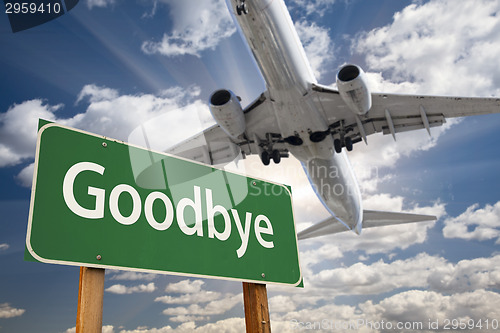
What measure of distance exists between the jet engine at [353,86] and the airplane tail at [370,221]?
1311cm

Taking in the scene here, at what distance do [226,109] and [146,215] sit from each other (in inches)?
557

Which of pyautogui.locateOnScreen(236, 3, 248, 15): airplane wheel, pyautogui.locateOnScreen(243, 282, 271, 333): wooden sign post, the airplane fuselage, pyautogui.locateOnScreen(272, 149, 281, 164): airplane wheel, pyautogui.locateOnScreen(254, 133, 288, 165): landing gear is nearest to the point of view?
pyautogui.locateOnScreen(243, 282, 271, 333): wooden sign post

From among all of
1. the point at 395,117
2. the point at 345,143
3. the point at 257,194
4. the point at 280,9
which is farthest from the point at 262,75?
the point at 257,194

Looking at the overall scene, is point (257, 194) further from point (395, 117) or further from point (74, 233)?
point (395, 117)

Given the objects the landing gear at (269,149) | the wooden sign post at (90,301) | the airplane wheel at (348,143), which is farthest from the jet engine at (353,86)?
the wooden sign post at (90,301)

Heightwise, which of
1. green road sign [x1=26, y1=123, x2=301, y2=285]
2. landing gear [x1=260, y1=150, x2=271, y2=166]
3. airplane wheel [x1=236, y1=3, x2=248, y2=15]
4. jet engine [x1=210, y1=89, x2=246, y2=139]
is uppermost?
airplane wheel [x1=236, y1=3, x2=248, y2=15]

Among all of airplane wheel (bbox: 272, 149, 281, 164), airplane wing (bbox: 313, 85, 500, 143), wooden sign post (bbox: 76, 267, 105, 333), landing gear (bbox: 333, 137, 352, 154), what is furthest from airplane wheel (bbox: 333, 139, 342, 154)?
wooden sign post (bbox: 76, 267, 105, 333)

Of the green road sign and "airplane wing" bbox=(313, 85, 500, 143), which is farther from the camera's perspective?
"airplane wing" bbox=(313, 85, 500, 143)

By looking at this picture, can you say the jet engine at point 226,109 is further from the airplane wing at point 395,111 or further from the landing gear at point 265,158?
the airplane wing at point 395,111

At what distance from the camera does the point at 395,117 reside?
18.2 m

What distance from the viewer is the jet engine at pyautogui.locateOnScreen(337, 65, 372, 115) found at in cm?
1414

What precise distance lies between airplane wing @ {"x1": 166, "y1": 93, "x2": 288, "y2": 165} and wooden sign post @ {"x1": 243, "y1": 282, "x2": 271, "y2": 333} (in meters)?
15.6

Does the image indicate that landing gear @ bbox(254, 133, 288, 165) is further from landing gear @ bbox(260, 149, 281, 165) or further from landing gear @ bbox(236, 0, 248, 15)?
landing gear @ bbox(236, 0, 248, 15)

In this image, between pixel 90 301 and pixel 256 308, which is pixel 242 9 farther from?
pixel 90 301
